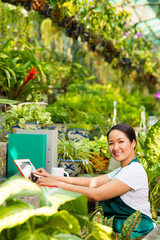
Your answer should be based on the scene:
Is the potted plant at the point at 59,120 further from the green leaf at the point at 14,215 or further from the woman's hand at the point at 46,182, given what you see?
the green leaf at the point at 14,215

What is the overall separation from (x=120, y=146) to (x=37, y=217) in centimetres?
92

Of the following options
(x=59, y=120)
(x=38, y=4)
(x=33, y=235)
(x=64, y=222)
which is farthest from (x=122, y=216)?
(x=38, y=4)

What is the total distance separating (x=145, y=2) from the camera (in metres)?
8.88

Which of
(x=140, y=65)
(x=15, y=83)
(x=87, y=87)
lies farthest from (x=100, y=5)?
(x=140, y=65)

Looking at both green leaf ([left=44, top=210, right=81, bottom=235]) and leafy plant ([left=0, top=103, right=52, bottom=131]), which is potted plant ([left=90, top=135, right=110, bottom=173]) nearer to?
leafy plant ([left=0, top=103, right=52, bottom=131])

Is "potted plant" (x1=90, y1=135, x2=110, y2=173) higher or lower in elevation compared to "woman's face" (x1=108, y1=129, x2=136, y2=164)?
lower

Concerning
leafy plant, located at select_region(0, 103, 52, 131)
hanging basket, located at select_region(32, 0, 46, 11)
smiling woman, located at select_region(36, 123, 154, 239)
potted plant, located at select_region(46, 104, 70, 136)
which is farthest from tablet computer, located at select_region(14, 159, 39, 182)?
hanging basket, located at select_region(32, 0, 46, 11)

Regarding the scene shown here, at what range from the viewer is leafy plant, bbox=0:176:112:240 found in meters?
1.17

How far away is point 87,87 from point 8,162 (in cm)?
458

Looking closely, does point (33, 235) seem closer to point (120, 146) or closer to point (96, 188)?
point (96, 188)

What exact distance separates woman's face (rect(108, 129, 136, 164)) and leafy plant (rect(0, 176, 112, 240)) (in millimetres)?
711

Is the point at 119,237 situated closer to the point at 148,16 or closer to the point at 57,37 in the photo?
the point at 57,37

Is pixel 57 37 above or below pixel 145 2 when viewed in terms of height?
below

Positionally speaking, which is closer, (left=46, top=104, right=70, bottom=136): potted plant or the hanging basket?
(left=46, top=104, right=70, bottom=136): potted plant
